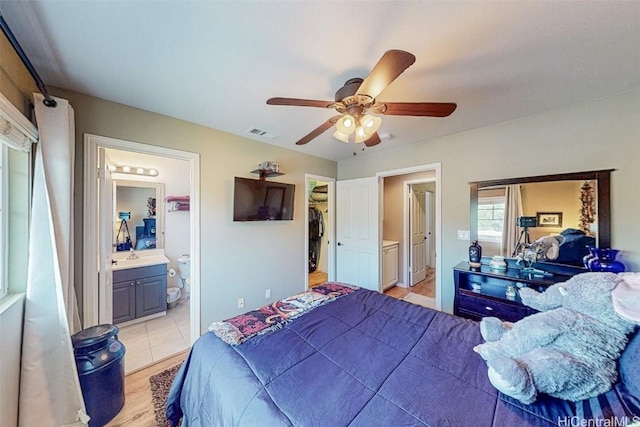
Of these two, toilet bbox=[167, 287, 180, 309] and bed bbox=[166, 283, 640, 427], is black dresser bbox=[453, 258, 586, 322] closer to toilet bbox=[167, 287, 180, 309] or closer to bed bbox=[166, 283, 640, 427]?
bed bbox=[166, 283, 640, 427]

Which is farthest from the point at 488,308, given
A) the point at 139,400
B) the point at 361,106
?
the point at 139,400

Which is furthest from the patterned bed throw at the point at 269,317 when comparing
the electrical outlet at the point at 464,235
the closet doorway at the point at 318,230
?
the closet doorway at the point at 318,230

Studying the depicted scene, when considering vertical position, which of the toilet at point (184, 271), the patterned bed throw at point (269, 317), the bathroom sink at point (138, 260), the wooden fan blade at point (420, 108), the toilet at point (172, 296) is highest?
the wooden fan blade at point (420, 108)

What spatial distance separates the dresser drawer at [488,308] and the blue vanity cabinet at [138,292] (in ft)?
12.1

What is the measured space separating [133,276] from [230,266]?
1314 mm

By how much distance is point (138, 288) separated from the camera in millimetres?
2953

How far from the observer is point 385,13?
1151mm

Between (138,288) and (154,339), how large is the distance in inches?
29.3

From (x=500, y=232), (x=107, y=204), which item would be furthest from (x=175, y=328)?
(x=500, y=232)

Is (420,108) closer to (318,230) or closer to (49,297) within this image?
(49,297)

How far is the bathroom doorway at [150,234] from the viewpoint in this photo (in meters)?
1.98

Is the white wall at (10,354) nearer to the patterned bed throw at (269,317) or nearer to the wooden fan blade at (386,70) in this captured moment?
the patterned bed throw at (269,317)

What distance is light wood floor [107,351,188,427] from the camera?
160cm

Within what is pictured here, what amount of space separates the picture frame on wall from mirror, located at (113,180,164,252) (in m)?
4.92
